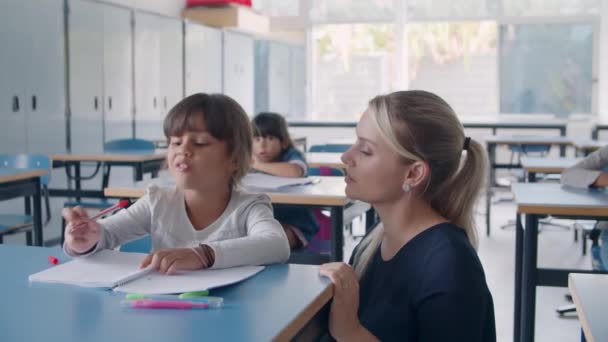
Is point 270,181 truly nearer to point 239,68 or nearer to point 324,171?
point 324,171

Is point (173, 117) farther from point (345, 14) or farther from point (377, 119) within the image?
point (345, 14)

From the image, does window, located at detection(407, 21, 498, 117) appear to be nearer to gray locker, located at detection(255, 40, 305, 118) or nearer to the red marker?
gray locker, located at detection(255, 40, 305, 118)

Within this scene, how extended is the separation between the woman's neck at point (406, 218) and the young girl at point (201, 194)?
0.27 metres

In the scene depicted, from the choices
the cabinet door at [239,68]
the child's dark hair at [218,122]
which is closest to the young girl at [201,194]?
the child's dark hair at [218,122]

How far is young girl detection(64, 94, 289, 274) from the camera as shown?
1.67 m

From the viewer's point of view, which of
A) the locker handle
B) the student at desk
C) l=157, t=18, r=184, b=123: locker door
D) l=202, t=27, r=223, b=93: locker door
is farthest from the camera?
l=202, t=27, r=223, b=93: locker door

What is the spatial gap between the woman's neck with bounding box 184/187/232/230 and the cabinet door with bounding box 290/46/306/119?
25.8 feet

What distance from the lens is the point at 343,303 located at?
4.12 ft

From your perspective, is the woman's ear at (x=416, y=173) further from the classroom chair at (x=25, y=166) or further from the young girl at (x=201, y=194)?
the classroom chair at (x=25, y=166)

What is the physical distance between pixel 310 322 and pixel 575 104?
8170 millimetres

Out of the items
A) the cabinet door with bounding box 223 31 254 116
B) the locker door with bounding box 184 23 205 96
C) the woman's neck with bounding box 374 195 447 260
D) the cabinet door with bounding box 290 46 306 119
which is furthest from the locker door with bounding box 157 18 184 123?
the woman's neck with bounding box 374 195 447 260

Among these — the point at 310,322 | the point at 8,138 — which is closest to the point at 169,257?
the point at 310,322

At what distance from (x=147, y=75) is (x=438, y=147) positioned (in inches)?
226

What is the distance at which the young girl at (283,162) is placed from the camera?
300 centimetres
